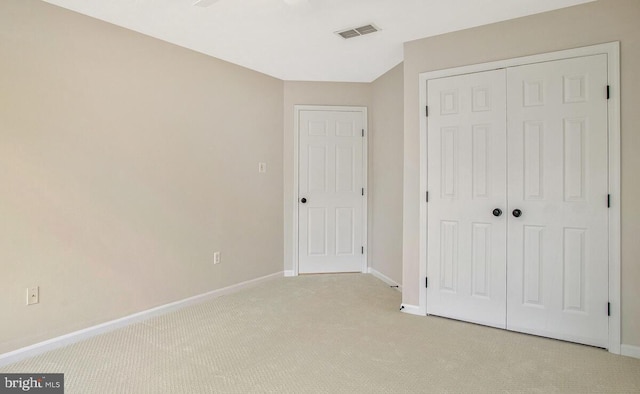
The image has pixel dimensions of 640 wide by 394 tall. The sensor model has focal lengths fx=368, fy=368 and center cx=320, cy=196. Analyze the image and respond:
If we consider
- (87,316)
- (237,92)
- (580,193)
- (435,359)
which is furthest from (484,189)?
(87,316)

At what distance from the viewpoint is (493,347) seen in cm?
264

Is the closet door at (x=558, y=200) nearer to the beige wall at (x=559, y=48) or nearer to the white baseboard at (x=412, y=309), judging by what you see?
the beige wall at (x=559, y=48)

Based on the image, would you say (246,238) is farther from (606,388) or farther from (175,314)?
(606,388)

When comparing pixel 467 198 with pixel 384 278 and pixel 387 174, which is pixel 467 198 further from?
pixel 384 278

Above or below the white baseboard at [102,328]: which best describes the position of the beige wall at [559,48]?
above

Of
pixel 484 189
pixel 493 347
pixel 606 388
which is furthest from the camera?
pixel 484 189

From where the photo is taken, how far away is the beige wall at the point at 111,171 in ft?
8.17

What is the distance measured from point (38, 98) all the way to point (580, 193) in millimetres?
3925

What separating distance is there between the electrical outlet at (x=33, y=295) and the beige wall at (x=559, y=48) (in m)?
2.89

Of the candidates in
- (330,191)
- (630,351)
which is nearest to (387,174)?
(330,191)

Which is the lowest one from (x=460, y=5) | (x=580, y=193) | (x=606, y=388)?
(x=606, y=388)

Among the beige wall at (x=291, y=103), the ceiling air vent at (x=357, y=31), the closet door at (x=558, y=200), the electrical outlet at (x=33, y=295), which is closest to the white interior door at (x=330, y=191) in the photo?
the beige wall at (x=291, y=103)

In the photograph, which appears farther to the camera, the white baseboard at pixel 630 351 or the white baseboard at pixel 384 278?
the white baseboard at pixel 384 278

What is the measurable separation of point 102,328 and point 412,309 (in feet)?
8.59
